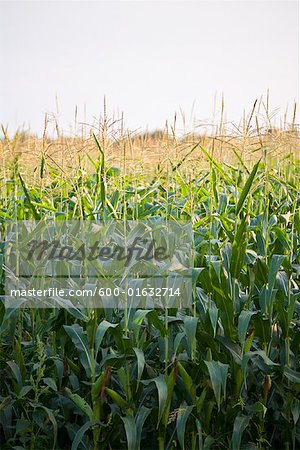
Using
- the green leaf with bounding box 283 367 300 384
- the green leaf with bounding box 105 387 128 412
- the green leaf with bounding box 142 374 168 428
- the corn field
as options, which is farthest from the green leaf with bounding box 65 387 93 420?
the green leaf with bounding box 283 367 300 384

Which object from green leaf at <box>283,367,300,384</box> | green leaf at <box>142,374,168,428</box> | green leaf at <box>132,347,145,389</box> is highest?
green leaf at <box>132,347,145,389</box>

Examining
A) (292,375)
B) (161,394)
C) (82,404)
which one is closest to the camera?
(161,394)

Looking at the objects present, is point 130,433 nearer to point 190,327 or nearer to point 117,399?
point 117,399

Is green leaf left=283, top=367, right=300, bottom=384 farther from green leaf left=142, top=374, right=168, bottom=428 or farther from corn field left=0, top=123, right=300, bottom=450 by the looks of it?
green leaf left=142, top=374, right=168, bottom=428

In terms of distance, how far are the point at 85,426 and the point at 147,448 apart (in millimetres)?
406

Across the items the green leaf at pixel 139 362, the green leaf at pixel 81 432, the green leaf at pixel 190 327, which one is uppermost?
the green leaf at pixel 190 327

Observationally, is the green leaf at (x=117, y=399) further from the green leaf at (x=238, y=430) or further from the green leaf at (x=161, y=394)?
the green leaf at (x=238, y=430)

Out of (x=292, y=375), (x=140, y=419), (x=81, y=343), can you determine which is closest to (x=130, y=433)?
(x=140, y=419)

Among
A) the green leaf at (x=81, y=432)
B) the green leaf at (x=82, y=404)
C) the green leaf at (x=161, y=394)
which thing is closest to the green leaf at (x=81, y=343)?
the green leaf at (x=82, y=404)

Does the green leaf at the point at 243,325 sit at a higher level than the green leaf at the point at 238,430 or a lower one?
higher

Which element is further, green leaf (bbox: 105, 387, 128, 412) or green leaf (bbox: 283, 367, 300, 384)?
green leaf (bbox: 283, 367, 300, 384)

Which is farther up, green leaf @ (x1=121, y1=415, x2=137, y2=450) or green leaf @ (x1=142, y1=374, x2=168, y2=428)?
green leaf @ (x1=142, y1=374, x2=168, y2=428)

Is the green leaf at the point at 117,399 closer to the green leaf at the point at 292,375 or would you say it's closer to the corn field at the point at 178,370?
the corn field at the point at 178,370

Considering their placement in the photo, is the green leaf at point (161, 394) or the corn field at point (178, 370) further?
the corn field at point (178, 370)
